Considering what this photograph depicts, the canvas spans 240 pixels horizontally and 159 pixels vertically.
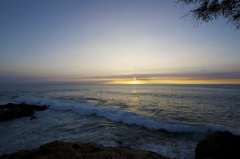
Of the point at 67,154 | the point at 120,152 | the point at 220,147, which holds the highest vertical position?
the point at 67,154

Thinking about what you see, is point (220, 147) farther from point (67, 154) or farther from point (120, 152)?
point (67, 154)

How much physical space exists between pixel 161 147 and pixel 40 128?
9.17 metres

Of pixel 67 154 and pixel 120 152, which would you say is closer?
pixel 67 154

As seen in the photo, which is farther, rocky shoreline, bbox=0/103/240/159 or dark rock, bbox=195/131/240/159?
dark rock, bbox=195/131/240/159

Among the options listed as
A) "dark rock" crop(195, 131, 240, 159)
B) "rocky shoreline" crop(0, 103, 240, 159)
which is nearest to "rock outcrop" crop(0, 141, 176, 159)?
"rocky shoreline" crop(0, 103, 240, 159)

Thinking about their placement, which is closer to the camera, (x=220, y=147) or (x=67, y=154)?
(x=67, y=154)

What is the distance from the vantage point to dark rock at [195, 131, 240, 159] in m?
3.84

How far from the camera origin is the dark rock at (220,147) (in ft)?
12.6

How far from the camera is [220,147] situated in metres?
4.02

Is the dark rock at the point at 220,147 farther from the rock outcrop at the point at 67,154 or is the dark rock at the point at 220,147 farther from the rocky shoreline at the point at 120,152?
the rock outcrop at the point at 67,154

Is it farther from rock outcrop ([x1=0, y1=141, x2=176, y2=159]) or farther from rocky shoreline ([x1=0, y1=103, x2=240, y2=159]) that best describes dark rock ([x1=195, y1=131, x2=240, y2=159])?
rock outcrop ([x1=0, y1=141, x2=176, y2=159])

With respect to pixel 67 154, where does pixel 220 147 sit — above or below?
below

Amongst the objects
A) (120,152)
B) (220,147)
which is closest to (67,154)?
(120,152)

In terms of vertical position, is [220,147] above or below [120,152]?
above
